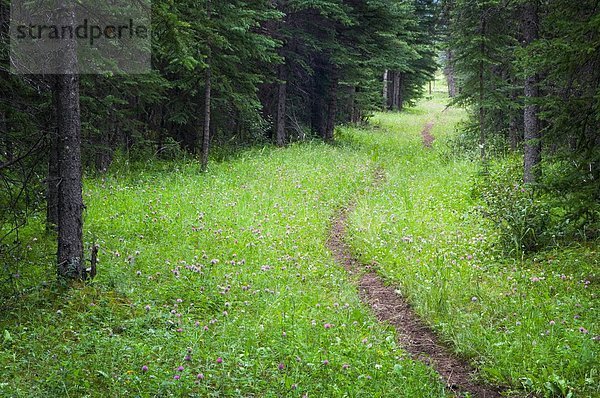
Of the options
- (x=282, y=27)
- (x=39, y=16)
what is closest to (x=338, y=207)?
(x=39, y=16)

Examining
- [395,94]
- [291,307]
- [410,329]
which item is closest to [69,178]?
[291,307]

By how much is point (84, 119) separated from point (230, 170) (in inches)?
228

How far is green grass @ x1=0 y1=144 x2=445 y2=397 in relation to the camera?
5.28 metres

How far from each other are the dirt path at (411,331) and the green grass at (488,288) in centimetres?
16

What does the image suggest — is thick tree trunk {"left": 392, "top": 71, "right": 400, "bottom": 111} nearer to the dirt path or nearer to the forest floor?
the forest floor

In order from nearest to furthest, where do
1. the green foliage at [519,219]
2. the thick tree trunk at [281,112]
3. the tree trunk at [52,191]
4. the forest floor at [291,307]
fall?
the forest floor at [291,307] < the tree trunk at [52,191] < the green foliage at [519,219] < the thick tree trunk at [281,112]

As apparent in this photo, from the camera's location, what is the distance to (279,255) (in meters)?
9.38

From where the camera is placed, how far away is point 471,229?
35.4ft

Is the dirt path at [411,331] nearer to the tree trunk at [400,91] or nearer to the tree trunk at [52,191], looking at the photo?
the tree trunk at [52,191]

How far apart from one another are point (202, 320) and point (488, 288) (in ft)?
14.5

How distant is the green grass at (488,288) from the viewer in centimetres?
567

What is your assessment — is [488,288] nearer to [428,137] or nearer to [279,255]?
[279,255]

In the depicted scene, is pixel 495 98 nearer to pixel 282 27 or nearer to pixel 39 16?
pixel 282 27

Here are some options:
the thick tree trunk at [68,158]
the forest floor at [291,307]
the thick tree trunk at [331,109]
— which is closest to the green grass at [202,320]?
the forest floor at [291,307]
